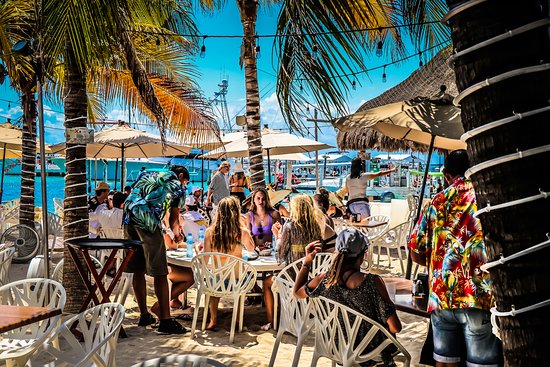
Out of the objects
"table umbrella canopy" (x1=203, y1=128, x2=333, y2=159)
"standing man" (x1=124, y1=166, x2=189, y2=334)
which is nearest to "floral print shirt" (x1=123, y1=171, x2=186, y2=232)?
"standing man" (x1=124, y1=166, x2=189, y2=334)

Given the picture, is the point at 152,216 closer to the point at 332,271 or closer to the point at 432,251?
the point at 332,271

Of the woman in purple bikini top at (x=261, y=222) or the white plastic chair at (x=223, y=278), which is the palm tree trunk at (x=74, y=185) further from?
the woman in purple bikini top at (x=261, y=222)

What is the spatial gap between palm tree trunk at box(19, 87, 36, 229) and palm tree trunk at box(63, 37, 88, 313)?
15.8 ft

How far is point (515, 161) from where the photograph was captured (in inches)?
54.7

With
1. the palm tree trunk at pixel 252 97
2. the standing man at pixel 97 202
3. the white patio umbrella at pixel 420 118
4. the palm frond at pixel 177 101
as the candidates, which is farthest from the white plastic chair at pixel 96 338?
the palm frond at pixel 177 101

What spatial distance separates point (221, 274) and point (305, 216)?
3.35 ft

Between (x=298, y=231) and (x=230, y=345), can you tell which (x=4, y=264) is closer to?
(x=230, y=345)

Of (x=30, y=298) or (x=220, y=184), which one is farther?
(x=220, y=184)

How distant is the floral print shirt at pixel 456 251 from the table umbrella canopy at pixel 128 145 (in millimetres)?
5583

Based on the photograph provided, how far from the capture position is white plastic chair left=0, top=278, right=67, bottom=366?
10.5ft

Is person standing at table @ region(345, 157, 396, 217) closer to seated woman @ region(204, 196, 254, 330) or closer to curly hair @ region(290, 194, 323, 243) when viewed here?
curly hair @ region(290, 194, 323, 243)

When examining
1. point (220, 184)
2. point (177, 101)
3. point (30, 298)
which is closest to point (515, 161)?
point (30, 298)

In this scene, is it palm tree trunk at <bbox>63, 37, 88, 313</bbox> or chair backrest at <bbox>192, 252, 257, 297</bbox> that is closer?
chair backrest at <bbox>192, 252, 257, 297</bbox>

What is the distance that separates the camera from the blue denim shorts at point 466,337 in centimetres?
277
